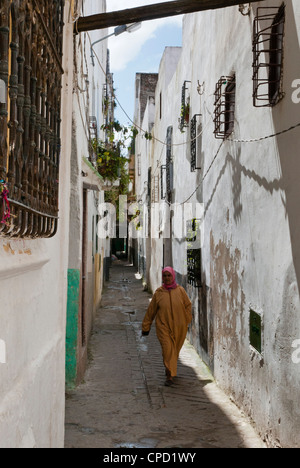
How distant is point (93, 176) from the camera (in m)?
8.39

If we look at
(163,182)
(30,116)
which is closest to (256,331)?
(30,116)

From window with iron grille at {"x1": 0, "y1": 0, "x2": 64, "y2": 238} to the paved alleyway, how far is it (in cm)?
294

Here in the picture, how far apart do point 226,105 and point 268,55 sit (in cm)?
212

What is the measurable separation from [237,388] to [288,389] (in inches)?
74.9

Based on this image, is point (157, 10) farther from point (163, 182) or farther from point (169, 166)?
point (163, 182)

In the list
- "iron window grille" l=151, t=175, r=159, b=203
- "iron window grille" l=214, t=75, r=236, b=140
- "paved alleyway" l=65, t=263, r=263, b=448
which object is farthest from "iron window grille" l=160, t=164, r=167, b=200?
"iron window grille" l=214, t=75, r=236, b=140

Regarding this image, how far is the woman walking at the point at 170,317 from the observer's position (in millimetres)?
7883

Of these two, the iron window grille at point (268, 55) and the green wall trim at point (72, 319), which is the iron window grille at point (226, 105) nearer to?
the iron window grille at point (268, 55)

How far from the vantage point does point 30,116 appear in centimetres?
286

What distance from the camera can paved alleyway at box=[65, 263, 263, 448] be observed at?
217 inches

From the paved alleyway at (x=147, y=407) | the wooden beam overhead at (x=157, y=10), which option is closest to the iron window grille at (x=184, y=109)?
the paved alleyway at (x=147, y=407)

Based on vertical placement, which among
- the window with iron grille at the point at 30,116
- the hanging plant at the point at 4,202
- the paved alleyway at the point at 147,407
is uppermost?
the window with iron grille at the point at 30,116

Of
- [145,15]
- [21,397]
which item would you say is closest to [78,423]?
[21,397]

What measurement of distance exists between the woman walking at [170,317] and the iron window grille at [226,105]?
2.19 m
